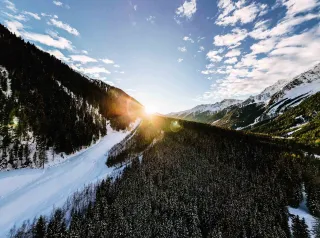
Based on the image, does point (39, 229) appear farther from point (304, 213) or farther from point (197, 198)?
point (304, 213)

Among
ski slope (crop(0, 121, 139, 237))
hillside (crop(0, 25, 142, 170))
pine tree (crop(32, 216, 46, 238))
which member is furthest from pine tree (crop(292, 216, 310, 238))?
hillside (crop(0, 25, 142, 170))

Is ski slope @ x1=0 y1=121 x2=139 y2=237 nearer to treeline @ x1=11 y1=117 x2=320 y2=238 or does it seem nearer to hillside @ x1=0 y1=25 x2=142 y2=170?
treeline @ x1=11 y1=117 x2=320 y2=238

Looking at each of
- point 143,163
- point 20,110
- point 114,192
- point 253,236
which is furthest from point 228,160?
point 20,110

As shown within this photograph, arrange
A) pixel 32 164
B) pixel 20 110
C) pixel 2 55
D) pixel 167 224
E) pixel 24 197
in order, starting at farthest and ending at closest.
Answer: pixel 2 55 → pixel 20 110 → pixel 32 164 → pixel 167 224 → pixel 24 197

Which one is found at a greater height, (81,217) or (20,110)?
(20,110)

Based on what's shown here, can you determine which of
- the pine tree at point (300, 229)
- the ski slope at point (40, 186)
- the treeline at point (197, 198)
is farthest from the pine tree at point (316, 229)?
the ski slope at point (40, 186)

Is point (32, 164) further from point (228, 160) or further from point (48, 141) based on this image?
point (228, 160)

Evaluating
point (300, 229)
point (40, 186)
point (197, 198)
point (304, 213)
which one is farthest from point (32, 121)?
point (304, 213)
